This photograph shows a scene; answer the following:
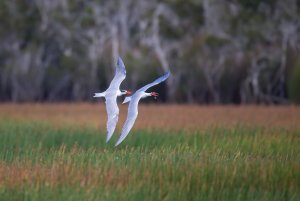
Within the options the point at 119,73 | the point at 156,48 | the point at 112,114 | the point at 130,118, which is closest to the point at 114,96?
the point at 119,73

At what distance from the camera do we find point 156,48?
1396 inches

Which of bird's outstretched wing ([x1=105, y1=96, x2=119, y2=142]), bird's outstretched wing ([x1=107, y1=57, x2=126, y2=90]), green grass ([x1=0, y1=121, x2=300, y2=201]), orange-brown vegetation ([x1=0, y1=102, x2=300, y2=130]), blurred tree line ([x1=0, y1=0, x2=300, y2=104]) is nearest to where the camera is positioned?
green grass ([x1=0, y1=121, x2=300, y2=201])

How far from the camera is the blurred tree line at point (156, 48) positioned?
109ft

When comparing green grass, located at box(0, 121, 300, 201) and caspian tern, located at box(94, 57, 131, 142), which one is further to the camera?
caspian tern, located at box(94, 57, 131, 142)

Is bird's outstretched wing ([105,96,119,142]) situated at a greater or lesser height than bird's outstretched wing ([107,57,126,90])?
lesser

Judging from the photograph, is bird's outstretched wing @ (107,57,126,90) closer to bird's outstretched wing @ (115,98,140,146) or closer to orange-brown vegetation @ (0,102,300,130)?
bird's outstretched wing @ (115,98,140,146)

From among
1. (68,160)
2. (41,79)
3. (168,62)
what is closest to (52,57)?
(41,79)

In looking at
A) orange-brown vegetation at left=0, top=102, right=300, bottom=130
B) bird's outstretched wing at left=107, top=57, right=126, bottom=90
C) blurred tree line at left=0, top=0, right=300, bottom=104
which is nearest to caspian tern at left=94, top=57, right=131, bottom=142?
bird's outstretched wing at left=107, top=57, right=126, bottom=90

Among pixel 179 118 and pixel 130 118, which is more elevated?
pixel 130 118

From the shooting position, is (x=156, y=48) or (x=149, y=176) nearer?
(x=149, y=176)

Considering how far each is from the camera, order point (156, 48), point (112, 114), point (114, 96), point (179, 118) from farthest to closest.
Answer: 1. point (156, 48)
2. point (179, 118)
3. point (114, 96)
4. point (112, 114)

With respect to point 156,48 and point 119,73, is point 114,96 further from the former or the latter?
point 156,48

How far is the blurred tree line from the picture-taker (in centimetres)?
3331

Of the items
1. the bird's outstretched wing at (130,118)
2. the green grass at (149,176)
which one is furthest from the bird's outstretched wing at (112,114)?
the green grass at (149,176)
